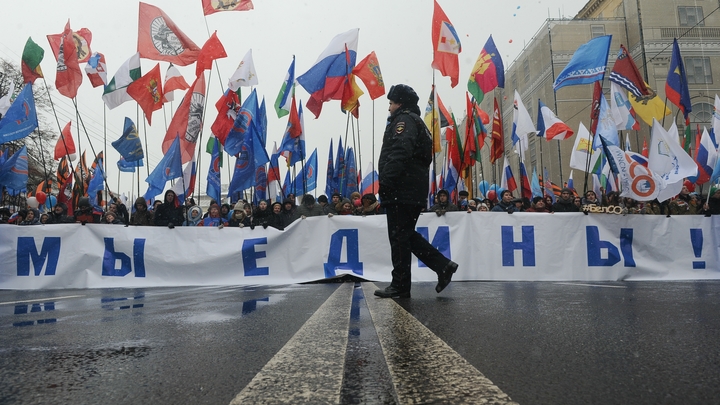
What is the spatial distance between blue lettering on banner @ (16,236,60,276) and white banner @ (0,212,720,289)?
0.05 feet

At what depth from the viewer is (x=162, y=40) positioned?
12352 mm

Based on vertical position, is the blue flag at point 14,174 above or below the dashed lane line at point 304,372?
above

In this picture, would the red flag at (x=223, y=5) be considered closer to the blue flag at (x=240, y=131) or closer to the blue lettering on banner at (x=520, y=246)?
the blue flag at (x=240, y=131)

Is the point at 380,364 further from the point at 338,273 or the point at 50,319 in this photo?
the point at 338,273

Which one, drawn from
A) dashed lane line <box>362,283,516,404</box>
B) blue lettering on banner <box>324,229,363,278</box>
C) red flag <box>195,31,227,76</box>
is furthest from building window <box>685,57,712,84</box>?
dashed lane line <box>362,283,516,404</box>

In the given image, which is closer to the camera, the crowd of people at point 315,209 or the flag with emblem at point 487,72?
the crowd of people at point 315,209

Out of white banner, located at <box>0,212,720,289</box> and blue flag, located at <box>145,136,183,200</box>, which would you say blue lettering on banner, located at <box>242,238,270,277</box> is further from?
blue flag, located at <box>145,136,183,200</box>

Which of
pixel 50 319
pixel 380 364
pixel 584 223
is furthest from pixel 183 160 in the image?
pixel 380 364

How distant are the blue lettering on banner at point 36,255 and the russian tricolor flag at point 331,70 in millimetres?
6302

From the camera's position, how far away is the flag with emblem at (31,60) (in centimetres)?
1293

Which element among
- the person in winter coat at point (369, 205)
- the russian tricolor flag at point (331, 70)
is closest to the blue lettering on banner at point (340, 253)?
the person in winter coat at point (369, 205)

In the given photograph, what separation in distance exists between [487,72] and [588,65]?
7.96 ft

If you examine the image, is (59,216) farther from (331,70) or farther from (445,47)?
(445,47)

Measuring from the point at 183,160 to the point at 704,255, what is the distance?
10.7 meters
